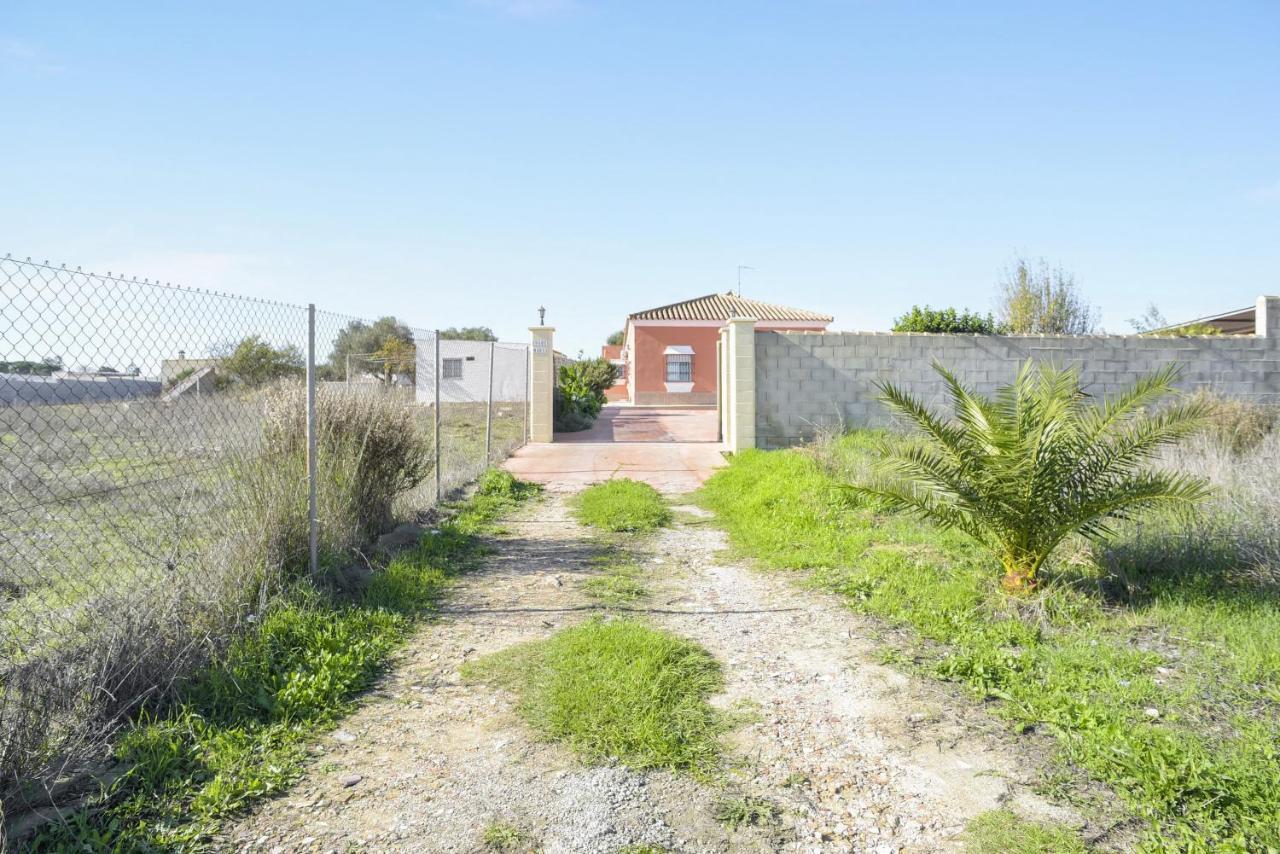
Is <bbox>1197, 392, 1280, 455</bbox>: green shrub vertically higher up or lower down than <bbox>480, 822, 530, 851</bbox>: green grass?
higher up

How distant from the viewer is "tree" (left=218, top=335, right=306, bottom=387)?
5316 mm

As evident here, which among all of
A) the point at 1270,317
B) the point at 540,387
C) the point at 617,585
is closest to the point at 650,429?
the point at 540,387

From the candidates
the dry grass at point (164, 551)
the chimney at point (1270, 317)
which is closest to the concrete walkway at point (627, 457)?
the dry grass at point (164, 551)

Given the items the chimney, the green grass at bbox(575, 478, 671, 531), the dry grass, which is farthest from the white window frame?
the dry grass

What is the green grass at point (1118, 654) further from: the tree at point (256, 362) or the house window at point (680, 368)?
the house window at point (680, 368)

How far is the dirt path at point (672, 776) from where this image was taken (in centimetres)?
288

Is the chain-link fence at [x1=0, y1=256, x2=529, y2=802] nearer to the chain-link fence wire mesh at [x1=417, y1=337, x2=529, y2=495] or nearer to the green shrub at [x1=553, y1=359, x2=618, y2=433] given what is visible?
the chain-link fence wire mesh at [x1=417, y1=337, x2=529, y2=495]

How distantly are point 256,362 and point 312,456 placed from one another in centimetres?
90

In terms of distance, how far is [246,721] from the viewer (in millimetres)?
3623

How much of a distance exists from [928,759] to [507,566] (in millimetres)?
3948

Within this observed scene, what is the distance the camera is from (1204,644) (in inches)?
176

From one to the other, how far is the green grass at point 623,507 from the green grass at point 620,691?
3.32 metres

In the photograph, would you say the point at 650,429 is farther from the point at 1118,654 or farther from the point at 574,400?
the point at 1118,654

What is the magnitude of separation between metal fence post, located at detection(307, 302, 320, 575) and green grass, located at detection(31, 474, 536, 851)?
1.22 feet
